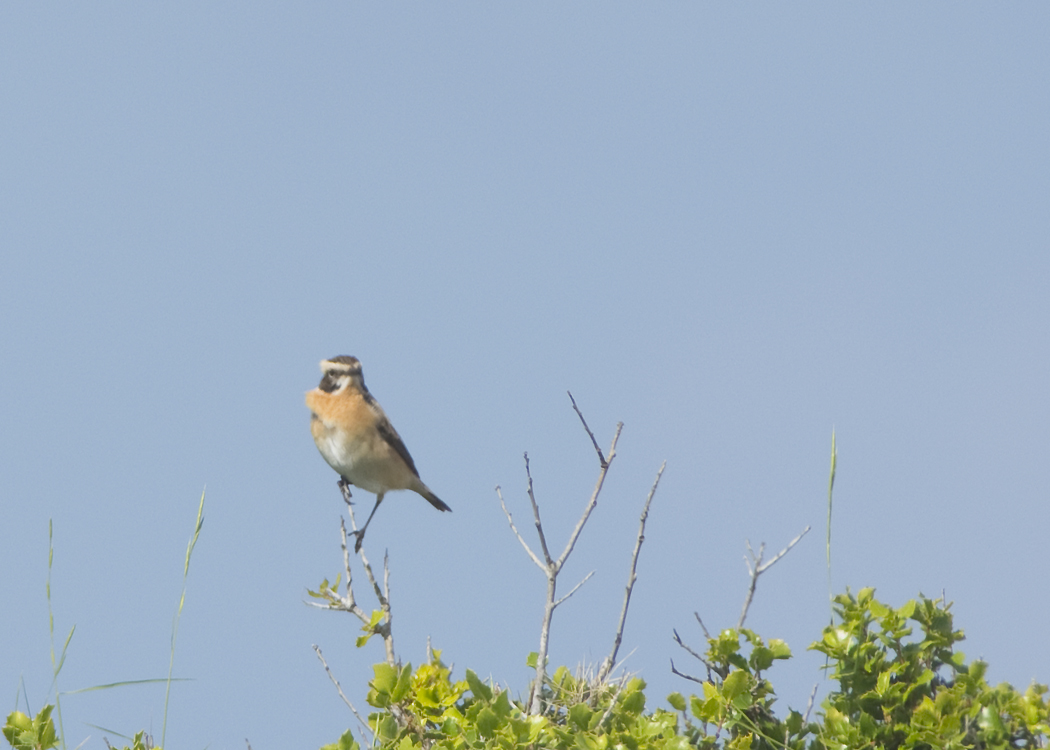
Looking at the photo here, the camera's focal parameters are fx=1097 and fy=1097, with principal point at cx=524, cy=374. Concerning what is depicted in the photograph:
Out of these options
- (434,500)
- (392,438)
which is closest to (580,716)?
(392,438)

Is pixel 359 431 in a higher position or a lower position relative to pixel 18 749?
higher

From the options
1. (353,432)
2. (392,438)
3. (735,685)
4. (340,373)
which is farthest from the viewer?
(392,438)

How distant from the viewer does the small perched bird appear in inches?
324

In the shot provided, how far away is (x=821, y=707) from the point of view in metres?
4.00

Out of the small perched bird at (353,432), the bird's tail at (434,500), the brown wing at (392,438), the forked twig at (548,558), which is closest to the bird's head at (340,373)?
the small perched bird at (353,432)

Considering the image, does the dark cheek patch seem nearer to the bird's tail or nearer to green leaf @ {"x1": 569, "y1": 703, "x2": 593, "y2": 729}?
the bird's tail

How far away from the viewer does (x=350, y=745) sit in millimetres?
4102

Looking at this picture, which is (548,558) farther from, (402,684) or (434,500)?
(434,500)

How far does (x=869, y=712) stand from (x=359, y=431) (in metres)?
5.03

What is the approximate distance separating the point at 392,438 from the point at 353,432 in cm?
44

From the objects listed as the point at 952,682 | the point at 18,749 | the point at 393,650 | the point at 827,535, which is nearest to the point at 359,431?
the point at 393,650

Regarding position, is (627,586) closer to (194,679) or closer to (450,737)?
(450,737)

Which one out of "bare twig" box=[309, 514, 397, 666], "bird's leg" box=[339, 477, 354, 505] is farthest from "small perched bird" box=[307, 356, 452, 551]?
"bare twig" box=[309, 514, 397, 666]

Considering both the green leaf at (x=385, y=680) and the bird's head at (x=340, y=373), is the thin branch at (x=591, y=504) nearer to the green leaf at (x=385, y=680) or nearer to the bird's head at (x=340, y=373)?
the green leaf at (x=385, y=680)
